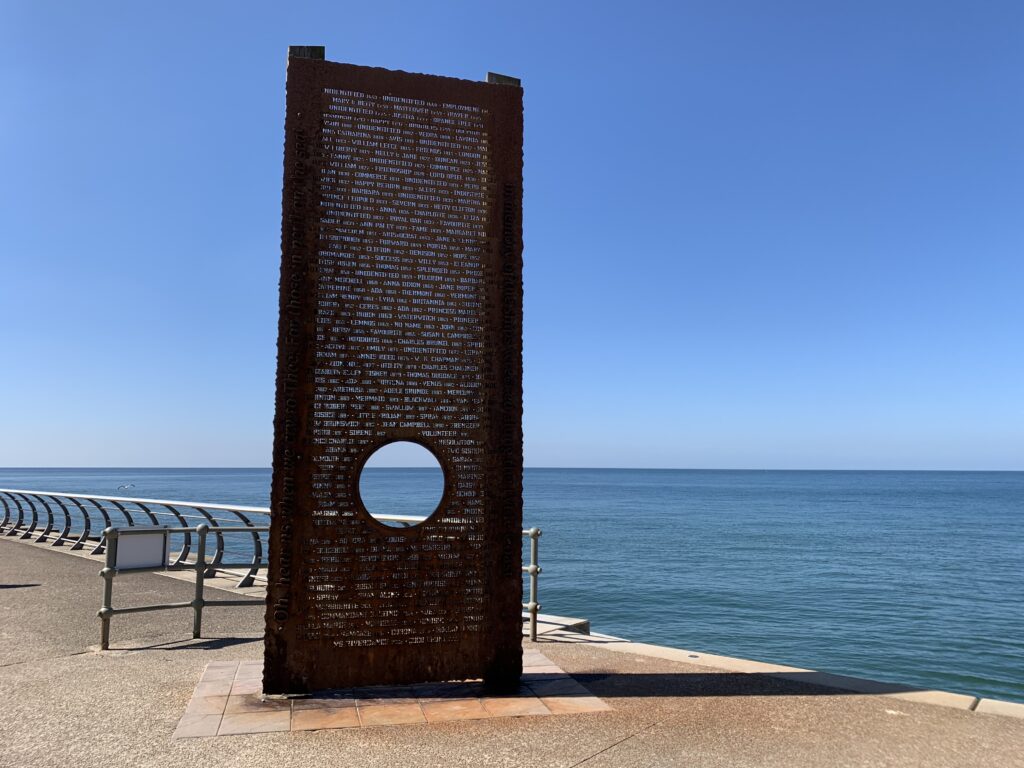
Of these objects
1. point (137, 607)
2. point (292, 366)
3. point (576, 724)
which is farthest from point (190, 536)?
point (576, 724)

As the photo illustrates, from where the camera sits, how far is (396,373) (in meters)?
5.29

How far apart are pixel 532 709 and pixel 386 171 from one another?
3.78 m

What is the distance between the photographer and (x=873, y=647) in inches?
601

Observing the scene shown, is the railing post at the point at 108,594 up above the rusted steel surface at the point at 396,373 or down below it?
below

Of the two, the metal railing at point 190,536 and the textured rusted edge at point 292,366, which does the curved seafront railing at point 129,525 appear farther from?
the textured rusted edge at point 292,366

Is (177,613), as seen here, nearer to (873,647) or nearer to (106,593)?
(106,593)

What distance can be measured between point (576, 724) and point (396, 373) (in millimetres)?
2556

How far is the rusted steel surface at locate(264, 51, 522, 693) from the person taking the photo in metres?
5.04

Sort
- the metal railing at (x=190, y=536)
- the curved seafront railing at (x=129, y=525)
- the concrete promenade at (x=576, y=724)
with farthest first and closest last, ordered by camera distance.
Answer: the curved seafront railing at (x=129, y=525), the metal railing at (x=190, y=536), the concrete promenade at (x=576, y=724)

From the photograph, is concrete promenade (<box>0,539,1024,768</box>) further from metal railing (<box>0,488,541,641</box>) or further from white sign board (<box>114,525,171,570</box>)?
white sign board (<box>114,525,171,570</box>)

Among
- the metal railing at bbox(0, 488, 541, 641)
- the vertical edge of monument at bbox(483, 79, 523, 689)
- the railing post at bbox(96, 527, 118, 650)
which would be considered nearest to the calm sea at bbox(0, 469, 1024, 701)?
the metal railing at bbox(0, 488, 541, 641)

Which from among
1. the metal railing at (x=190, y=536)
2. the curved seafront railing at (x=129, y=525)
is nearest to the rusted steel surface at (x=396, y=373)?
the metal railing at (x=190, y=536)

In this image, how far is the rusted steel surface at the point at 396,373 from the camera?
5043mm

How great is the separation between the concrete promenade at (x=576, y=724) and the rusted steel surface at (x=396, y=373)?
2.84 feet
